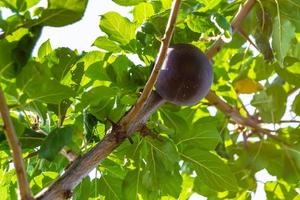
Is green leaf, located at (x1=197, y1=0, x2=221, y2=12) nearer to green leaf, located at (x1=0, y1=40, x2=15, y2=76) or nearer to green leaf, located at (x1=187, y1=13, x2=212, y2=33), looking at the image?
green leaf, located at (x1=187, y1=13, x2=212, y2=33)

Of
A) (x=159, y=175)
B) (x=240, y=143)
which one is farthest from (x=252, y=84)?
(x=159, y=175)

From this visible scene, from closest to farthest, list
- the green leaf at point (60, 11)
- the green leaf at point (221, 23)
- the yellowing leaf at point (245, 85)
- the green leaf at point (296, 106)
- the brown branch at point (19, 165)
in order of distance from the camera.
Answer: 1. the brown branch at point (19, 165)
2. the green leaf at point (60, 11)
3. the green leaf at point (221, 23)
4. the green leaf at point (296, 106)
5. the yellowing leaf at point (245, 85)

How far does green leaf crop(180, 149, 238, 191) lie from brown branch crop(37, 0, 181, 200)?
0.29 metres

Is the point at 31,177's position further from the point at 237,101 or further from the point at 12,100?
the point at 237,101

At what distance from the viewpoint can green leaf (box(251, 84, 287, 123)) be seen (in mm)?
1674

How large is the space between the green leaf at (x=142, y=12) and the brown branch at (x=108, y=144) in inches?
12.2

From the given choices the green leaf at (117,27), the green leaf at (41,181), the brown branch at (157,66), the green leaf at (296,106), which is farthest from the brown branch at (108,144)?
the green leaf at (296,106)

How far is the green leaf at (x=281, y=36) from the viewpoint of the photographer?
3.93 feet

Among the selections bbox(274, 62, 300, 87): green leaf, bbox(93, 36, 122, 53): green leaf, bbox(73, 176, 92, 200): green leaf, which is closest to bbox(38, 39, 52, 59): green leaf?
bbox(93, 36, 122, 53): green leaf

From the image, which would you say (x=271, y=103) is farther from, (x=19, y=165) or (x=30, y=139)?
(x=19, y=165)

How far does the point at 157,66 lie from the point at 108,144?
0.18m

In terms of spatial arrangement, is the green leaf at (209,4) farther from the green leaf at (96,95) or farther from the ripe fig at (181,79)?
the green leaf at (96,95)

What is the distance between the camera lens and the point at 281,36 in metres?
1.20

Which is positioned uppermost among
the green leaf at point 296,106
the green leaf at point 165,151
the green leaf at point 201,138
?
the green leaf at point 165,151
